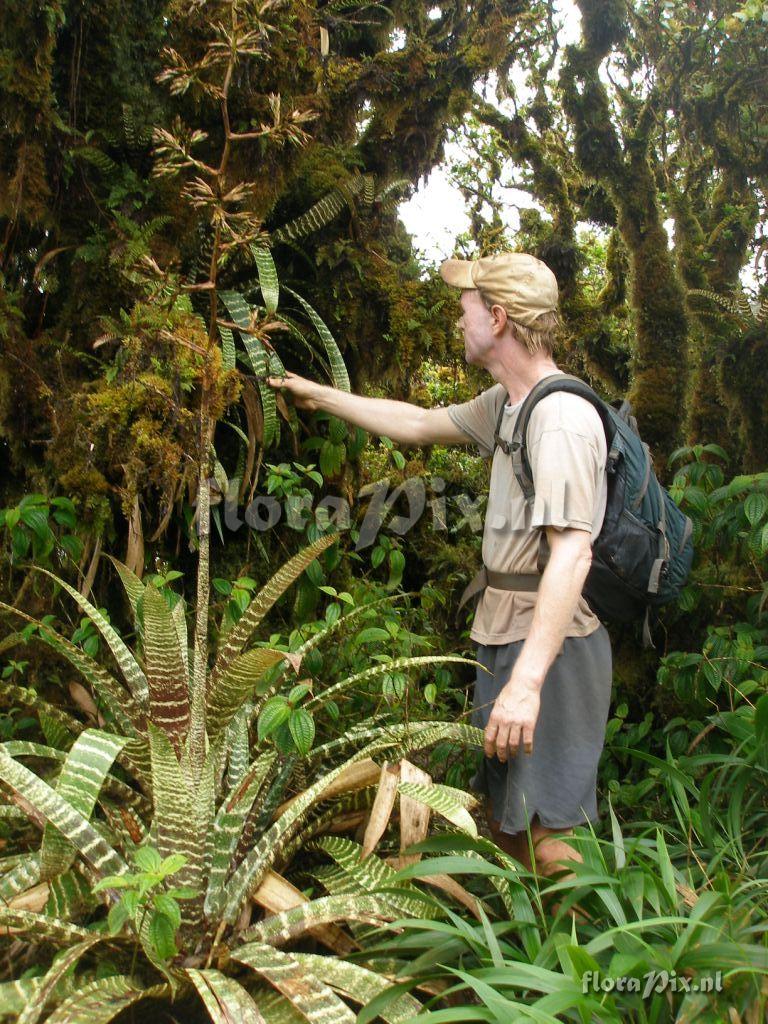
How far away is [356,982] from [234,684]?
2.71 ft

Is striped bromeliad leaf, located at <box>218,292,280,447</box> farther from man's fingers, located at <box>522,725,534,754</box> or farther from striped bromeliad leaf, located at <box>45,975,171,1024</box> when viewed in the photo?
striped bromeliad leaf, located at <box>45,975,171,1024</box>

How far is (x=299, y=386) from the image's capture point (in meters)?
3.15

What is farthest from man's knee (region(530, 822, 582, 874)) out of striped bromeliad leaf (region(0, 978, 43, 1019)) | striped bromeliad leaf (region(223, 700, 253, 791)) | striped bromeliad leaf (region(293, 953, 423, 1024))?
striped bromeliad leaf (region(0, 978, 43, 1019))

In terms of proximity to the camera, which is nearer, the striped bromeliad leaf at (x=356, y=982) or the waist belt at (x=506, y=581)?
the striped bromeliad leaf at (x=356, y=982)

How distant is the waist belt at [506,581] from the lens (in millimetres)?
2495

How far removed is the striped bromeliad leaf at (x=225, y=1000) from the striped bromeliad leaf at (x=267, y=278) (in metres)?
2.08

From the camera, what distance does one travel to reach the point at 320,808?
265 centimetres

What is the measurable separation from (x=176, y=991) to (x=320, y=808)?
74 centimetres

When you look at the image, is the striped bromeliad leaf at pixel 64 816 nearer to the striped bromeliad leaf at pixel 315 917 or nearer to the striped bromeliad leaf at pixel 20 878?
the striped bromeliad leaf at pixel 20 878

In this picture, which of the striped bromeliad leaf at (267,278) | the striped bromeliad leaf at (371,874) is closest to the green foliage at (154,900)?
the striped bromeliad leaf at (371,874)

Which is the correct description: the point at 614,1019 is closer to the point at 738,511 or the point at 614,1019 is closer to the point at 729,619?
the point at 738,511

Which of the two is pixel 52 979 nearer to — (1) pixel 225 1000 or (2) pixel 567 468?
(1) pixel 225 1000

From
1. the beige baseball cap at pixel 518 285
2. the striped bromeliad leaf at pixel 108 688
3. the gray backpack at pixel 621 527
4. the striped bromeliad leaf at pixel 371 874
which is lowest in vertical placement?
the striped bromeliad leaf at pixel 371 874

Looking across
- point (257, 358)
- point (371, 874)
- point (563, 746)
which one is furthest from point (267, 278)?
point (371, 874)
